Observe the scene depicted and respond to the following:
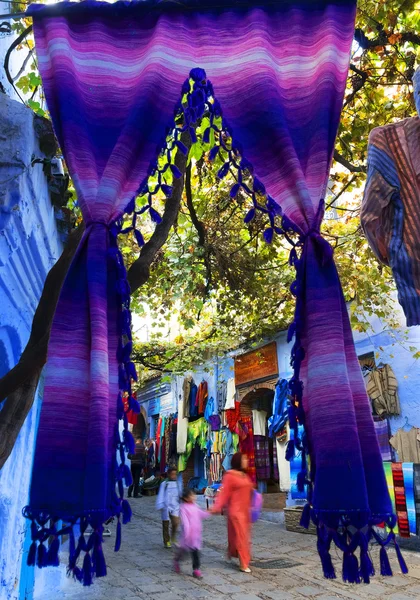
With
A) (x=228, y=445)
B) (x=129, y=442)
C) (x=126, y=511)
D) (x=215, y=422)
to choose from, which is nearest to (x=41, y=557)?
(x=126, y=511)

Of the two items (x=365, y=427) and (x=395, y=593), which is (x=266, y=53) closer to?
(x=365, y=427)

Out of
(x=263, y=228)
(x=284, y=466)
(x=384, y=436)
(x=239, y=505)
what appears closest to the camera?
(x=263, y=228)

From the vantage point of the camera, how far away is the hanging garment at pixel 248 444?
1153 centimetres

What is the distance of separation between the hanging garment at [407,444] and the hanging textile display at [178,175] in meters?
6.65

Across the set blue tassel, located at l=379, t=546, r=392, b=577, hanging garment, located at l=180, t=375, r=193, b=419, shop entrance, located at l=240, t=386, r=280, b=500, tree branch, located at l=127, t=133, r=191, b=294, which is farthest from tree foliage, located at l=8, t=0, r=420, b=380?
hanging garment, located at l=180, t=375, r=193, b=419

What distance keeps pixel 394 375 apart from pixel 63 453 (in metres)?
7.64

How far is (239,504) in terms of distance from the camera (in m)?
6.62

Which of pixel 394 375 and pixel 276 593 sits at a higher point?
pixel 394 375

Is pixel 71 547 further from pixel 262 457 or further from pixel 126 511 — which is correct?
pixel 262 457

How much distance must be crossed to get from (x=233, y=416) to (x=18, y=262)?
9.66 m

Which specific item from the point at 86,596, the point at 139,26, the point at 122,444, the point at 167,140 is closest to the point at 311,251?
the point at 167,140

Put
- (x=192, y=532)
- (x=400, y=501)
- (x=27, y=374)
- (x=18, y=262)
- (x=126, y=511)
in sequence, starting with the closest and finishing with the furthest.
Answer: (x=126, y=511) → (x=27, y=374) → (x=18, y=262) → (x=192, y=532) → (x=400, y=501)

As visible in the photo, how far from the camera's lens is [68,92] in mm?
2295

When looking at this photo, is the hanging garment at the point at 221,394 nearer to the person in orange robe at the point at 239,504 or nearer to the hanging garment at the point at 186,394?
the hanging garment at the point at 186,394
